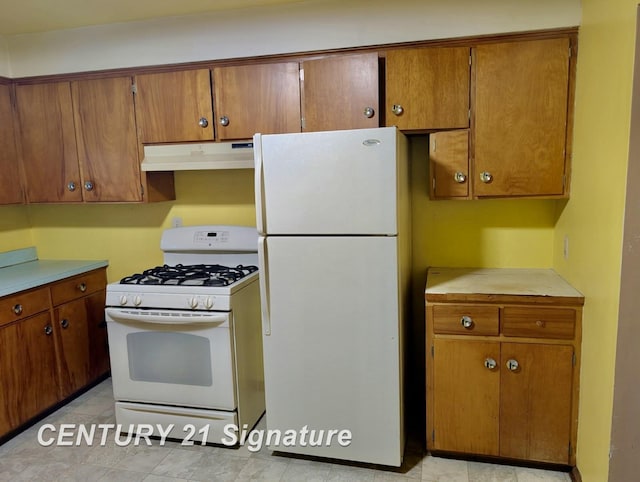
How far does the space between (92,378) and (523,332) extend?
A: 2736 mm

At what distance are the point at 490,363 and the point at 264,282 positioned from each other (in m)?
1.13

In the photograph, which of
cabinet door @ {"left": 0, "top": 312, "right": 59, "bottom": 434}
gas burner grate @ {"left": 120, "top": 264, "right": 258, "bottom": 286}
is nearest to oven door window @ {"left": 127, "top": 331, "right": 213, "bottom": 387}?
gas burner grate @ {"left": 120, "top": 264, "right": 258, "bottom": 286}

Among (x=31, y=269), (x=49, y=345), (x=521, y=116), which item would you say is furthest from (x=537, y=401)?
(x=31, y=269)

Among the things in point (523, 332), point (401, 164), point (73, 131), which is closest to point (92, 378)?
point (73, 131)

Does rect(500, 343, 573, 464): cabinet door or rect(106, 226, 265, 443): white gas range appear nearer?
rect(500, 343, 573, 464): cabinet door

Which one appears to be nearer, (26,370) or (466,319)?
(466,319)

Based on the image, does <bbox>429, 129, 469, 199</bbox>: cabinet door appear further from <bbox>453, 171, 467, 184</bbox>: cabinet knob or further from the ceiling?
the ceiling

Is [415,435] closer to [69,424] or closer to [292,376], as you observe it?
[292,376]

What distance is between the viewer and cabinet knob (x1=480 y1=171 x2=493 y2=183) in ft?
7.72

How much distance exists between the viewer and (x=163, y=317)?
95.0 inches

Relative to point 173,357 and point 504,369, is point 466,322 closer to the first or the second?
point 504,369

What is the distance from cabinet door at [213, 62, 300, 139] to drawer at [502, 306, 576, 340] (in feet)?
4.72

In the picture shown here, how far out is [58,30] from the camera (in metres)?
2.82

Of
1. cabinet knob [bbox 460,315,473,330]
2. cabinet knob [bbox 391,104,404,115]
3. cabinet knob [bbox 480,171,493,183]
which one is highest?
cabinet knob [bbox 391,104,404,115]
